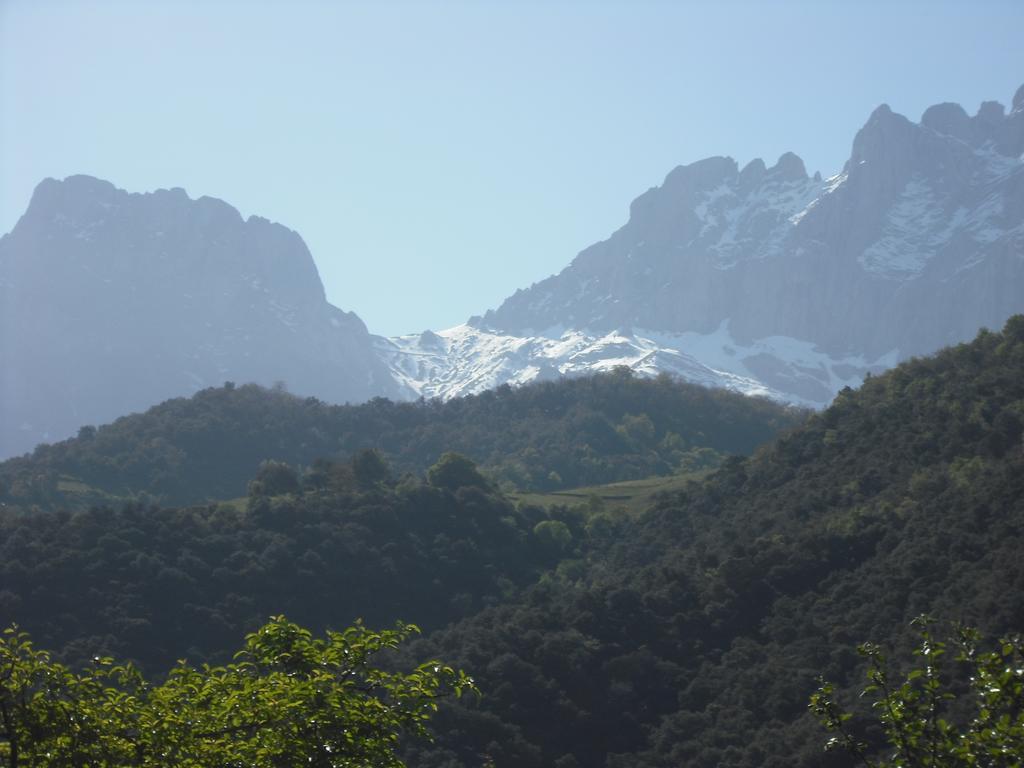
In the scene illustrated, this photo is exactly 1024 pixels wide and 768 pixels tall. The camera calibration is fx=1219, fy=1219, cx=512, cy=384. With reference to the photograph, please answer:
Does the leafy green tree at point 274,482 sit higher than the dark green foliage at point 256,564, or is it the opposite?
the leafy green tree at point 274,482

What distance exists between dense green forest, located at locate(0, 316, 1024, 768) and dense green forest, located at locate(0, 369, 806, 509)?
19.7m

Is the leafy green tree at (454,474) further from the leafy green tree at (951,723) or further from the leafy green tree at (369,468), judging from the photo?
the leafy green tree at (951,723)

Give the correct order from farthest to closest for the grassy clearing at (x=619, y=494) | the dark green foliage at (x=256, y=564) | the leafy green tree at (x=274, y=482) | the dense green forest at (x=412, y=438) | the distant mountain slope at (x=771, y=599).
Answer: the dense green forest at (x=412, y=438)
the grassy clearing at (x=619, y=494)
the leafy green tree at (x=274, y=482)
the dark green foliage at (x=256, y=564)
the distant mountain slope at (x=771, y=599)

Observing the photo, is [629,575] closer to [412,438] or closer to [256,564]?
[256,564]

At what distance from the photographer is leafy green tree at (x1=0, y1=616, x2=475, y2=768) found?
14.8 metres

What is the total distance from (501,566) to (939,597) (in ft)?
122

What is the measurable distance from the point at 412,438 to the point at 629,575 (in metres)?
67.9

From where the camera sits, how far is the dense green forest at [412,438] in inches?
4651

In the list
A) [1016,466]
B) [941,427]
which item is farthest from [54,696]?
[941,427]

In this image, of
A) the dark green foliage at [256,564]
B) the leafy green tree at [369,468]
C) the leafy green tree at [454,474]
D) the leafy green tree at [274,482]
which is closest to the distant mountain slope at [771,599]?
the dark green foliage at [256,564]

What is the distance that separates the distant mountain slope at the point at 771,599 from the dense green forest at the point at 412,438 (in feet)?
158

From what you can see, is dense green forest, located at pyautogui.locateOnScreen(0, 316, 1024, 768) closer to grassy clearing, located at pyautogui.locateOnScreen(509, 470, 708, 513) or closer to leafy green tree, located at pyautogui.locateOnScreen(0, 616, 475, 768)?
grassy clearing, located at pyautogui.locateOnScreen(509, 470, 708, 513)

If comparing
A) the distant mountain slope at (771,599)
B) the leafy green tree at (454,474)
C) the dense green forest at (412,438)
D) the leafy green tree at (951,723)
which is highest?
the dense green forest at (412,438)

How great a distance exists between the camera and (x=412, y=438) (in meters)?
144
